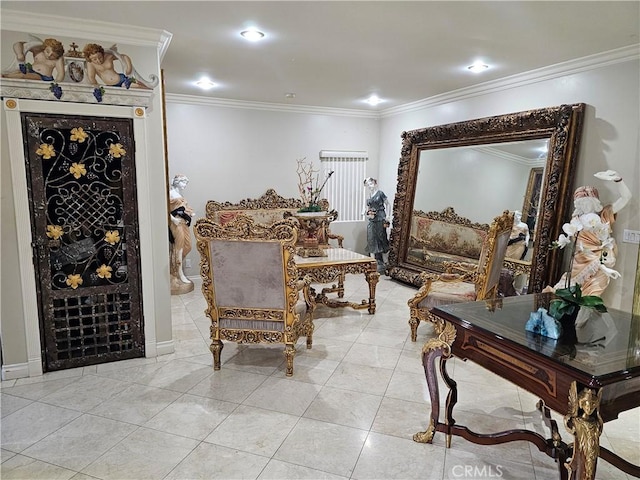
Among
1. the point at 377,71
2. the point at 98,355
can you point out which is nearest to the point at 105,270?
the point at 98,355

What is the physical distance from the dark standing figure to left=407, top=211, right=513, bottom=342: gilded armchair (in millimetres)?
2232

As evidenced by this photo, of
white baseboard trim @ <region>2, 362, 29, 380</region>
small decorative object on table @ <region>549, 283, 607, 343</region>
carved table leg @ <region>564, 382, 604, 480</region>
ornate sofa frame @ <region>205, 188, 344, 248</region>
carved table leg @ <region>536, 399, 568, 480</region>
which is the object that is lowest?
white baseboard trim @ <region>2, 362, 29, 380</region>

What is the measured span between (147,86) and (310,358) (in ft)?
8.14

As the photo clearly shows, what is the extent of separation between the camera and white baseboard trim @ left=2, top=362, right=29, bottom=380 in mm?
2896

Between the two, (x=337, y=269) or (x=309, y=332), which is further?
(x=337, y=269)

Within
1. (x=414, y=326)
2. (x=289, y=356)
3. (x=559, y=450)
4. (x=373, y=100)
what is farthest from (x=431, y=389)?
(x=373, y=100)

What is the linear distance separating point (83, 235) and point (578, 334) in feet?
10.5

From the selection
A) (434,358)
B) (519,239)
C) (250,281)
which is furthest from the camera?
(519,239)

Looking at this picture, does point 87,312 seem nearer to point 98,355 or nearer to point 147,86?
point 98,355

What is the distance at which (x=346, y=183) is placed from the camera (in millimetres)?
6684

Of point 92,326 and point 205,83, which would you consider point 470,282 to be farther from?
point 205,83

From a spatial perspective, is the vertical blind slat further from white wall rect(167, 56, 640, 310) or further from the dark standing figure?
the dark standing figure

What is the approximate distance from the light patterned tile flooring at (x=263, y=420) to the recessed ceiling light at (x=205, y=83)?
9.55 feet

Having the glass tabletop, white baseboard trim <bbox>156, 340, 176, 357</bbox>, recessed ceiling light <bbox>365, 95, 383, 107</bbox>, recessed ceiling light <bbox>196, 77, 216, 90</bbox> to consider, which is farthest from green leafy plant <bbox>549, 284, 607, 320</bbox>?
recessed ceiling light <bbox>365, 95, 383, 107</bbox>
